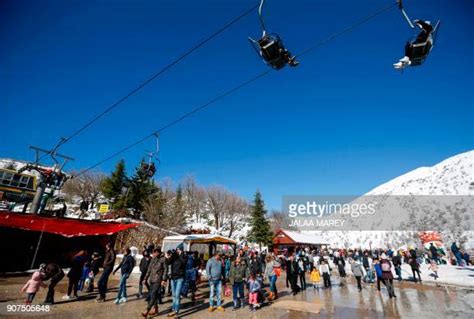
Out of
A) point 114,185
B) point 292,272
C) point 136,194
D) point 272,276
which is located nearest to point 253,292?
point 272,276

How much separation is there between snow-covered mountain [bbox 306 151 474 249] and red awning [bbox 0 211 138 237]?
130 ft

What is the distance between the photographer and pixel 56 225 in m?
15.5

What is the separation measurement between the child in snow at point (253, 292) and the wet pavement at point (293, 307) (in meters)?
0.29

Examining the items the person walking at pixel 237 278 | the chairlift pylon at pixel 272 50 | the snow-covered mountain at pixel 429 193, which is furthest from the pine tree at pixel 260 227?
the chairlift pylon at pixel 272 50

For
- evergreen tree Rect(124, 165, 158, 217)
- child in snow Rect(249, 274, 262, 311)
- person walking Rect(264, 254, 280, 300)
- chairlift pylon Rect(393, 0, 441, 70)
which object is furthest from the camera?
evergreen tree Rect(124, 165, 158, 217)

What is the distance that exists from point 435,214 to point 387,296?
5280 cm

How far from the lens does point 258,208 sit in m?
43.8

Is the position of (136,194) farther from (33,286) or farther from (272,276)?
(272,276)

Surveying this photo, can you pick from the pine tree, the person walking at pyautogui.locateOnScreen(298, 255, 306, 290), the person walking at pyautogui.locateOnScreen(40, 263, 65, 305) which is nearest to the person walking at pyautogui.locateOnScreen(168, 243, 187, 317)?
the person walking at pyautogui.locateOnScreen(40, 263, 65, 305)

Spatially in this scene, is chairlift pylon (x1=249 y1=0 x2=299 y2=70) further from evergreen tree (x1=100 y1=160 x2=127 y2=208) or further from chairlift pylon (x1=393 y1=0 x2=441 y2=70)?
evergreen tree (x1=100 y1=160 x2=127 y2=208)

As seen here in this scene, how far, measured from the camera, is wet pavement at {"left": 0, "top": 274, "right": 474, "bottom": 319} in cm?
752

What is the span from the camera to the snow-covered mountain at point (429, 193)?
4619cm

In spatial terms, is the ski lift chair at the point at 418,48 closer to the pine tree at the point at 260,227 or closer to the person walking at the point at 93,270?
the person walking at the point at 93,270

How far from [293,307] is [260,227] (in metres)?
35.0
